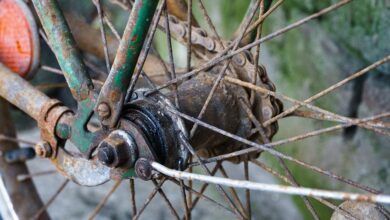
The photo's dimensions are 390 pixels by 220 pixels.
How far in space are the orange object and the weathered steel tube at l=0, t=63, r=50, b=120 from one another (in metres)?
0.16

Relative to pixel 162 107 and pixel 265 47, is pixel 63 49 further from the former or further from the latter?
pixel 265 47

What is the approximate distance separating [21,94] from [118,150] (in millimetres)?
369

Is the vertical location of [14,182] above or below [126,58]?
below

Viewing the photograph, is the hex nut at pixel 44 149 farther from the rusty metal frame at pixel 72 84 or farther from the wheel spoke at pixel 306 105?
the wheel spoke at pixel 306 105

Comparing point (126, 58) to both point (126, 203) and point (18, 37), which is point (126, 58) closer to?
point (18, 37)

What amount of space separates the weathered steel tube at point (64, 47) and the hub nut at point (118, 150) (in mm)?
118

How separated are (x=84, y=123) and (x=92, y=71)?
519 mm

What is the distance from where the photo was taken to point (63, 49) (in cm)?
125

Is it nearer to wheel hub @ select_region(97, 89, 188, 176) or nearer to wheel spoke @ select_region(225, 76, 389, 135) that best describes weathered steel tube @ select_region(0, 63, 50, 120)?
wheel hub @ select_region(97, 89, 188, 176)

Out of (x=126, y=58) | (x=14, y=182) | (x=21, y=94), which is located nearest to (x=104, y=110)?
(x=126, y=58)

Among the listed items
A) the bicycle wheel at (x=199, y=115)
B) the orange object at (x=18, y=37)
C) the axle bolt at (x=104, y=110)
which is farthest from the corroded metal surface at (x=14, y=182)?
the axle bolt at (x=104, y=110)

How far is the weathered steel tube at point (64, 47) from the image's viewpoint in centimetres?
124

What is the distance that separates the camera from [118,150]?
1159mm

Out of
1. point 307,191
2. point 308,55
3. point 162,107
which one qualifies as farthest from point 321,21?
point 307,191
